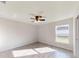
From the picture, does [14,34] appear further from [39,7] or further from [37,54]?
[39,7]

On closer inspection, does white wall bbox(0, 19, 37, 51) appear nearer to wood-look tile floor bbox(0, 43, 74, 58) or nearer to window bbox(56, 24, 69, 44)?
wood-look tile floor bbox(0, 43, 74, 58)

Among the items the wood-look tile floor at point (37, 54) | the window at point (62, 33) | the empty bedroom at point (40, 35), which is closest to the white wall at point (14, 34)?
the empty bedroom at point (40, 35)

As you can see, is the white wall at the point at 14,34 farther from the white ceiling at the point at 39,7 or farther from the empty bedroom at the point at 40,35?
the white ceiling at the point at 39,7

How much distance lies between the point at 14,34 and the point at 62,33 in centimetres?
356

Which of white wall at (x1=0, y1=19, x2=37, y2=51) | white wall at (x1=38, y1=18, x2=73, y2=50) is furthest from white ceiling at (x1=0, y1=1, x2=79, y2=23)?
white wall at (x1=38, y1=18, x2=73, y2=50)

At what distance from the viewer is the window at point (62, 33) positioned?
6034 mm

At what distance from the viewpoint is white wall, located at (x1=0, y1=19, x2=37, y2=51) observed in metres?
5.84

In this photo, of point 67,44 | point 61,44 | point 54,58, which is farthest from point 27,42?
point 54,58

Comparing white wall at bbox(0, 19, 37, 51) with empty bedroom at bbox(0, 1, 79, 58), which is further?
white wall at bbox(0, 19, 37, 51)

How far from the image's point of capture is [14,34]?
668 cm

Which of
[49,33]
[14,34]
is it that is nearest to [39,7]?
[14,34]

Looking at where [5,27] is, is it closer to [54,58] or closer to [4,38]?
[4,38]

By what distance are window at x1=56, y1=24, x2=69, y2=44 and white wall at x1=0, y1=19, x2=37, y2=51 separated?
2.71 m

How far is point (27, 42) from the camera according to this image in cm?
806
